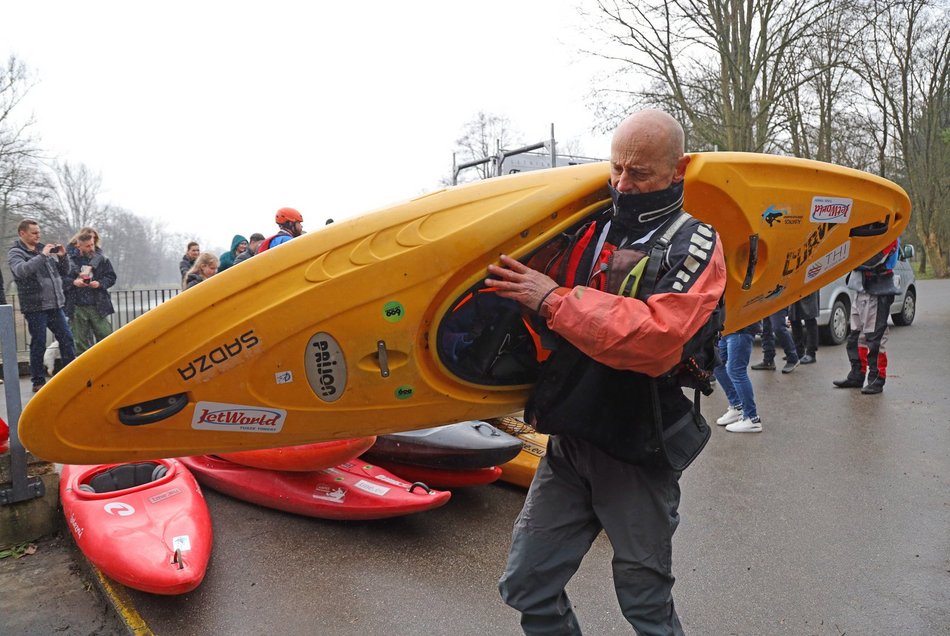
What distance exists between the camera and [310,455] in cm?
370

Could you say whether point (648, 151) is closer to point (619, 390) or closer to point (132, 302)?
point (619, 390)

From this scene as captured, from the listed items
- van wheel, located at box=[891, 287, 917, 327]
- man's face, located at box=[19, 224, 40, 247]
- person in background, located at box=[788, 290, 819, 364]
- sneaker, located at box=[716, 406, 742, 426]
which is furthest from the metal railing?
van wheel, located at box=[891, 287, 917, 327]

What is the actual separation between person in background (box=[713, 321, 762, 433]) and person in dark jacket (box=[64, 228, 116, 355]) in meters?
6.82

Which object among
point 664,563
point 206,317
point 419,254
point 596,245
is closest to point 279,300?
point 206,317

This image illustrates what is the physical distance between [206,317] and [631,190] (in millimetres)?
1349

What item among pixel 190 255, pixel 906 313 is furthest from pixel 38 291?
pixel 906 313

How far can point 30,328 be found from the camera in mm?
7184

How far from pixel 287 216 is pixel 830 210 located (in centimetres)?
461

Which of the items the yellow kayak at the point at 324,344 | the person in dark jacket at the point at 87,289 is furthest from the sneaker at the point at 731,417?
the person in dark jacket at the point at 87,289

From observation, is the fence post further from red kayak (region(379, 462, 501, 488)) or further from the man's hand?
the man's hand

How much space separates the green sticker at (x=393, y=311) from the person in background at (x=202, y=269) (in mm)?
4230

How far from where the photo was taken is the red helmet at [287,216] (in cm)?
600

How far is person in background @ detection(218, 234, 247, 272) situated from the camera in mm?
6639

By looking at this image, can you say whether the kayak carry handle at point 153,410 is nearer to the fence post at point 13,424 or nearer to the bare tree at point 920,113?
the fence post at point 13,424
